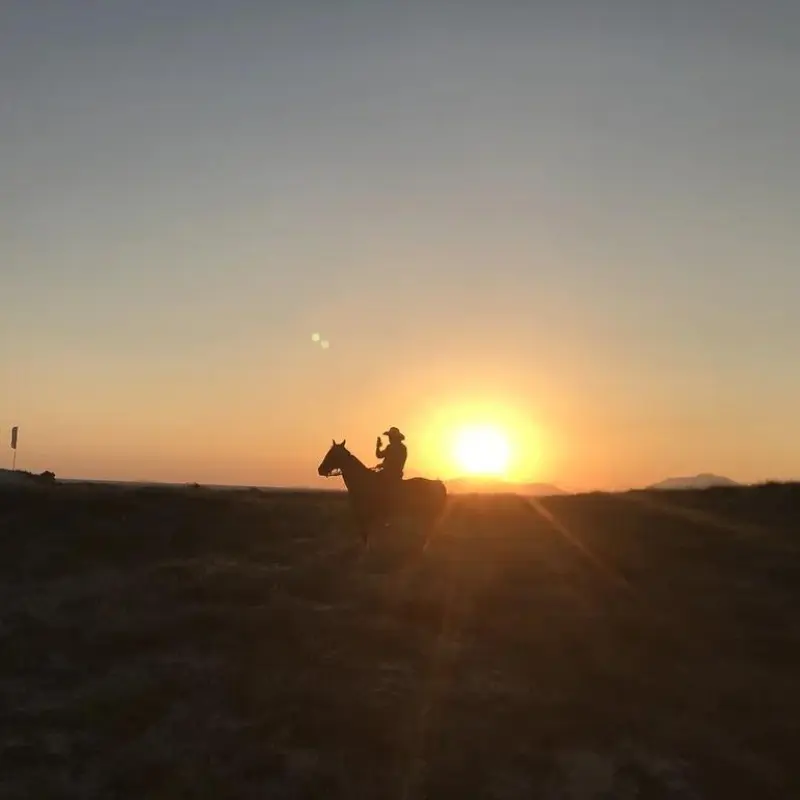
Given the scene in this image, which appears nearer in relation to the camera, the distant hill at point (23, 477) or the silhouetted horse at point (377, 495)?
the silhouetted horse at point (377, 495)

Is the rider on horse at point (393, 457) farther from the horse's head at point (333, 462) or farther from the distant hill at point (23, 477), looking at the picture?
the distant hill at point (23, 477)

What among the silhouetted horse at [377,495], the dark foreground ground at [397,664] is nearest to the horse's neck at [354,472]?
the silhouetted horse at [377,495]

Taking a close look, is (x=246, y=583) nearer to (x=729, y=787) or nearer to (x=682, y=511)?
(x=729, y=787)

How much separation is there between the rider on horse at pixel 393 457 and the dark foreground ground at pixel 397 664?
1.67 m

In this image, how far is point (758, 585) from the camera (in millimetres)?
22188

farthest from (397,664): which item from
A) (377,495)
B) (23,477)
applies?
(23,477)

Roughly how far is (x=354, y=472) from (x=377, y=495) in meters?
0.95

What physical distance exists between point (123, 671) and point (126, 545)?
954 centimetres

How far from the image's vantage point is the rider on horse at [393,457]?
26.2 meters

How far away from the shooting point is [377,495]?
2572 cm

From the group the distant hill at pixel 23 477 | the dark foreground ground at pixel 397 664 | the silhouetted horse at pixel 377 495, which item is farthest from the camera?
the distant hill at pixel 23 477

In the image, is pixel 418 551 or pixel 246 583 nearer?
pixel 246 583

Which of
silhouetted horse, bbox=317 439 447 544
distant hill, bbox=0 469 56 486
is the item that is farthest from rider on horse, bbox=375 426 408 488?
distant hill, bbox=0 469 56 486

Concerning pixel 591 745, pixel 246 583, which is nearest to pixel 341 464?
pixel 246 583
